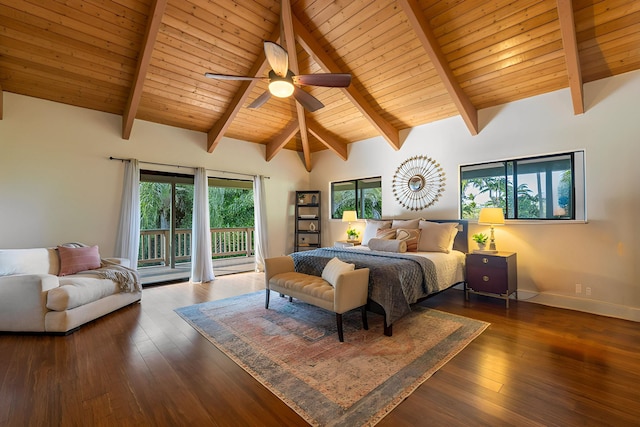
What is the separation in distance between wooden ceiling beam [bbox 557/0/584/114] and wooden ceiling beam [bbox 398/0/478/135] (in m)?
1.16

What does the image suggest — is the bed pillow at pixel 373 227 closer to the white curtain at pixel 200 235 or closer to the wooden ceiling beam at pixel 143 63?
the white curtain at pixel 200 235

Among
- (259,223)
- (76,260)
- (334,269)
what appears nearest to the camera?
(334,269)

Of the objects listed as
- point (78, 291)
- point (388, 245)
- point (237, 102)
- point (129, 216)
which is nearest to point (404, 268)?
point (388, 245)

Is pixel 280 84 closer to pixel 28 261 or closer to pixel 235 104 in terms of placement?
pixel 235 104

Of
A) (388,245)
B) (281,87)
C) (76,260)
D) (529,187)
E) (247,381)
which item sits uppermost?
(281,87)

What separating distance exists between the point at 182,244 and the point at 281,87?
4.88m

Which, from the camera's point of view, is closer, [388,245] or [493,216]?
[493,216]

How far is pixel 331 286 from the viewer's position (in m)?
3.06

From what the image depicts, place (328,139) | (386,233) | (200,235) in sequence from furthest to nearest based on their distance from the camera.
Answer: (328,139)
(200,235)
(386,233)

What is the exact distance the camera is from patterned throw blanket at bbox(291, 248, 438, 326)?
291 centimetres

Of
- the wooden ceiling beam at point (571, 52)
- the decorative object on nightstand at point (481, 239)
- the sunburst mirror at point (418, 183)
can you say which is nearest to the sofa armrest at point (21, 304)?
the sunburst mirror at point (418, 183)

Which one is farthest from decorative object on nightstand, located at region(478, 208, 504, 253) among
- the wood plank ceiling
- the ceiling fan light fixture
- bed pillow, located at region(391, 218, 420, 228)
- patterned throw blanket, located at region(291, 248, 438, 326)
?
the ceiling fan light fixture

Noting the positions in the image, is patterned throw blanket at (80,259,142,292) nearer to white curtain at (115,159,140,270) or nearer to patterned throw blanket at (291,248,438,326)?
white curtain at (115,159,140,270)

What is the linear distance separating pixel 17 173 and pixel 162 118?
2099 millimetres
